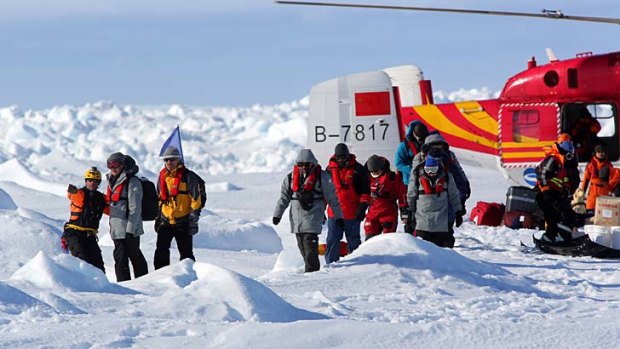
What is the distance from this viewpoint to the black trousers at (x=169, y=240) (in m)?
8.88

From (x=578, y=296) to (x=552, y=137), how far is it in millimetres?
6456

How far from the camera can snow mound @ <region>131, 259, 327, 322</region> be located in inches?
241

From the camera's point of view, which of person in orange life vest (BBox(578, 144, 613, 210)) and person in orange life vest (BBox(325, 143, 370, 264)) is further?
person in orange life vest (BBox(578, 144, 613, 210))

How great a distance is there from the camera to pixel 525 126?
14.4 m

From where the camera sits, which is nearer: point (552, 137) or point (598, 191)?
point (598, 191)

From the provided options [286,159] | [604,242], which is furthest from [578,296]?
[286,159]

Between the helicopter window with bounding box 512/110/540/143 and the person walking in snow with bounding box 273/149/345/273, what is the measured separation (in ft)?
20.2

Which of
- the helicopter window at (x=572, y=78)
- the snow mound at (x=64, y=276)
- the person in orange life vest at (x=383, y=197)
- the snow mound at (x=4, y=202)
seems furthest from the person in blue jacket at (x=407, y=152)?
the snow mound at (x=4, y=202)

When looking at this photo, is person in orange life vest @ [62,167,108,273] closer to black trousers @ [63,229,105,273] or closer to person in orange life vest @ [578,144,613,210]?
black trousers @ [63,229,105,273]

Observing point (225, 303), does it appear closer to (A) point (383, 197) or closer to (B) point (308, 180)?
(B) point (308, 180)

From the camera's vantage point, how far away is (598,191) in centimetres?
1215

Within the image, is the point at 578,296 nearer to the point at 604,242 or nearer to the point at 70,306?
the point at 604,242

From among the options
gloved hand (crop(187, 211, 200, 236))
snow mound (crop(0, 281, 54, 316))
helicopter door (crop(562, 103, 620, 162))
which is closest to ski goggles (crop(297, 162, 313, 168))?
gloved hand (crop(187, 211, 200, 236))

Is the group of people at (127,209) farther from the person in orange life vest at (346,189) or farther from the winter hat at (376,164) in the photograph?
the winter hat at (376,164)
